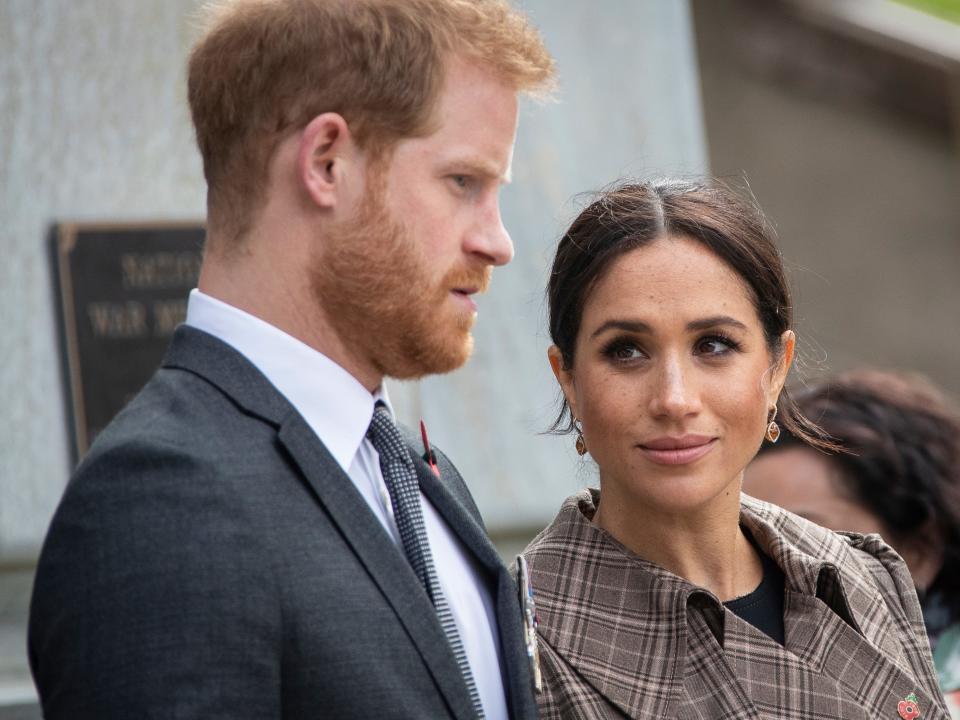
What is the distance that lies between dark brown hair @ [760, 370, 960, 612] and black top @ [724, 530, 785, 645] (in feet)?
3.15

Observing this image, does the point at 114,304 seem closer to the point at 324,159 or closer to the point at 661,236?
the point at 661,236

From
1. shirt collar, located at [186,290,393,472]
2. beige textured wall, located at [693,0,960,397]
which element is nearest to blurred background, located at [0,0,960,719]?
shirt collar, located at [186,290,393,472]

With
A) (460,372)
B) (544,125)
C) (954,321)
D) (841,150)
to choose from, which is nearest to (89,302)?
(460,372)

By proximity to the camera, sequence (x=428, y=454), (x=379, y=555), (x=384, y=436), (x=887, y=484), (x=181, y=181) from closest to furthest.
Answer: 1. (x=379, y=555)
2. (x=384, y=436)
3. (x=428, y=454)
4. (x=887, y=484)
5. (x=181, y=181)

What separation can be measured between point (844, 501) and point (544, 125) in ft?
5.13

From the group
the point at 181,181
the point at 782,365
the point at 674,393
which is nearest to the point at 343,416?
the point at 674,393

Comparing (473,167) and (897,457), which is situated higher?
(473,167)

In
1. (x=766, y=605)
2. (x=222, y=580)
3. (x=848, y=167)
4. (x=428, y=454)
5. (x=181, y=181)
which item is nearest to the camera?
(x=222, y=580)

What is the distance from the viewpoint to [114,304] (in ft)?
12.6

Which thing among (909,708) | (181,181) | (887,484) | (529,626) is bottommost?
(909,708)

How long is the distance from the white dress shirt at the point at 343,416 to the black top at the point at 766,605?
0.60 meters

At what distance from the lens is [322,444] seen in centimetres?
196

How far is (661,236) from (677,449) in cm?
39

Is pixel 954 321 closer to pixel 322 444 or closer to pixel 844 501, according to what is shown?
pixel 844 501
